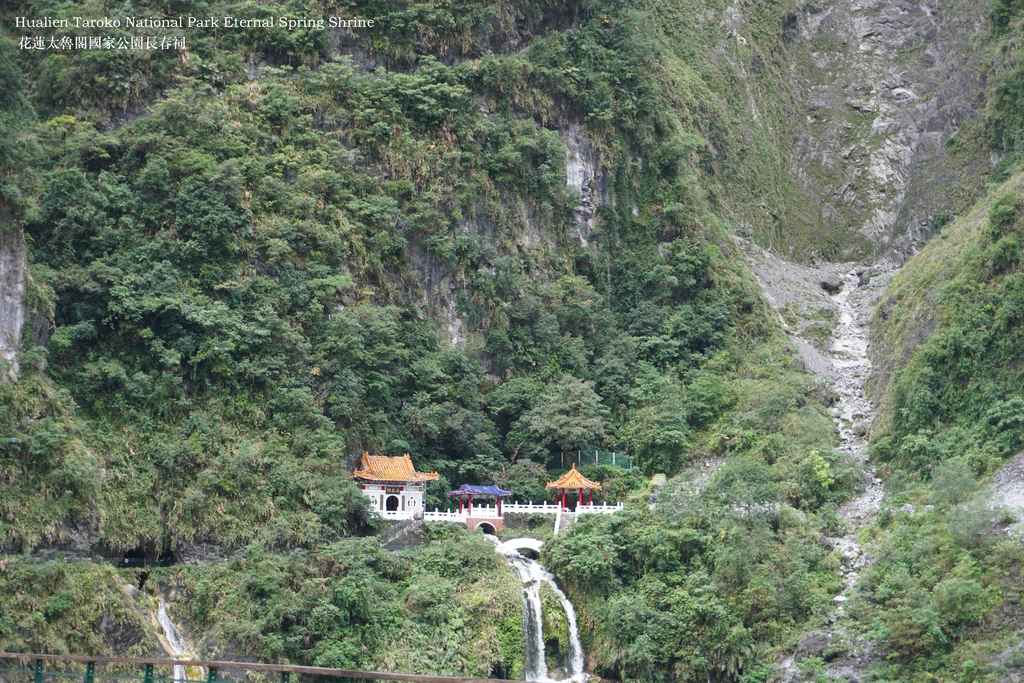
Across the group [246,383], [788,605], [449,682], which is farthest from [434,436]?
[449,682]

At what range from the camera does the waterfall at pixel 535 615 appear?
135ft

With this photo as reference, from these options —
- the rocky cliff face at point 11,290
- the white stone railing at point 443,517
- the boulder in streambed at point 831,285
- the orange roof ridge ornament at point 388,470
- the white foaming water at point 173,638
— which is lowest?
the white foaming water at point 173,638

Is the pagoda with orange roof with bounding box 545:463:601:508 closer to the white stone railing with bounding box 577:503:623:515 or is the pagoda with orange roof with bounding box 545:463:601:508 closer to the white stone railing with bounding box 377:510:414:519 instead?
the white stone railing with bounding box 577:503:623:515

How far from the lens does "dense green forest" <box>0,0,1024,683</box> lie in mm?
38469

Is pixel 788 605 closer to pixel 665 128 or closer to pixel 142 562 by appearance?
pixel 142 562

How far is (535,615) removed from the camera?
42000mm

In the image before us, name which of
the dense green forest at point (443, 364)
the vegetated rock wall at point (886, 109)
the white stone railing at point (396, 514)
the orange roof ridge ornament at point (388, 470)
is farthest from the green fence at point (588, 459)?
the vegetated rock wall at point (886, 109)

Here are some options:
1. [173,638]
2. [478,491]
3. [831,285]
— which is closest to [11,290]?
[173,638]

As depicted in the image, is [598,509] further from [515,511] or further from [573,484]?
[515,511]

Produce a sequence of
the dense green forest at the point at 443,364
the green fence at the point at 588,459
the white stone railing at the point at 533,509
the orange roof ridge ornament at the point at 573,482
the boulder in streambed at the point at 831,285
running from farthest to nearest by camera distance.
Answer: the boulder in streambed at the point at 831,285
the green fence at the point at 588,459
the orange roof ridge ornament at the point at 573,482
the white stone railing at the point at 533,509
the dense green forest at the point at 443,364

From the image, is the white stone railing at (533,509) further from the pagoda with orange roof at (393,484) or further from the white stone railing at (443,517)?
the pagoda with orange roof at (393,484)

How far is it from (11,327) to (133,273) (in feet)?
17.3

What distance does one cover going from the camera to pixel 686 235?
58969 mm

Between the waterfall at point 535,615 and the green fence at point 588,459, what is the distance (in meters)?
4.89
